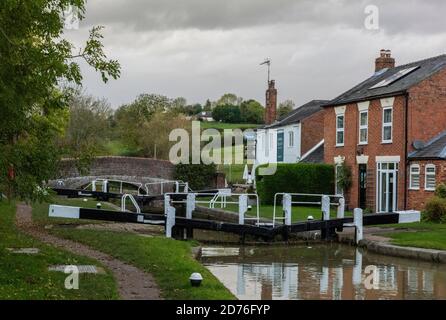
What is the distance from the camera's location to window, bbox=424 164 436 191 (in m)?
26.5

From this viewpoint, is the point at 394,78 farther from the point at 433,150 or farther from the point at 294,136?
the point at 294,136

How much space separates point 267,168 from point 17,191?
76.4 ft

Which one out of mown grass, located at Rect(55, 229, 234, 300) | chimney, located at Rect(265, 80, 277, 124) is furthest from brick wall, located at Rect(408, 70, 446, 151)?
chimney, located at Rect(265, 80, 277, 124)

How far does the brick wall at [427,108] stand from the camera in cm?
2814

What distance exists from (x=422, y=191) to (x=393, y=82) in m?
6.02

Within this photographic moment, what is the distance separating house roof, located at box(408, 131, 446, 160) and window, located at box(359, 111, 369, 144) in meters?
3.51

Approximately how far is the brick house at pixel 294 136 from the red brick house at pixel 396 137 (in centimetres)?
777

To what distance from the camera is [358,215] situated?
2088 centimetres

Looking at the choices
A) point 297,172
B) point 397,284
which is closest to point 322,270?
point 397,284

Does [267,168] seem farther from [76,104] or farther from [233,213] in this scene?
[76,104]

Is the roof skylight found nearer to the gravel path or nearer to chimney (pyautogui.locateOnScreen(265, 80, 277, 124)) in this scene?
the gravel path

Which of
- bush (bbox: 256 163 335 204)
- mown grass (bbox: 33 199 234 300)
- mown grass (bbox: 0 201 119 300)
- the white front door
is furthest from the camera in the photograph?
bush (bbox: 256 163 335 204)

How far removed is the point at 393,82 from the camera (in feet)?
101
